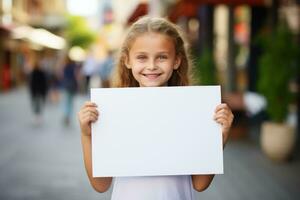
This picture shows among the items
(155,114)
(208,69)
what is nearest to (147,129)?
(155,114)

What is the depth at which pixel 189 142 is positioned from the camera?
2.31 meters

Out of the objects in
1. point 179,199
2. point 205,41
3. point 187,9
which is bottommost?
point 179,199

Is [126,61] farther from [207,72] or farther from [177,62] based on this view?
[207,72]

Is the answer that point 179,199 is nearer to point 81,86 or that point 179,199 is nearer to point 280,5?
point 280,5

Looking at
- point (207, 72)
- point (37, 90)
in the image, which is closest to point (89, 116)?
point (207, 72)

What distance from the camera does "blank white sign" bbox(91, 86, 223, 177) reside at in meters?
2.29

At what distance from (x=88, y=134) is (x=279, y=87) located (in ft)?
21.6

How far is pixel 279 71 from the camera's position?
8.50 m

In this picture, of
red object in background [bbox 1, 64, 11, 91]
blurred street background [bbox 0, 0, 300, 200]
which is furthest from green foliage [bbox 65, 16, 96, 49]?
blurred street background [bbox 0, 0, 300, 200]

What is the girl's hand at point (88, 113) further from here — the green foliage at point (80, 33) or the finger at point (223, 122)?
the green foliage at point (80, 33)

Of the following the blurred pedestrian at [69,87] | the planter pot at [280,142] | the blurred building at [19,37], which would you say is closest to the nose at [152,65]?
the planter pot at [280,142]

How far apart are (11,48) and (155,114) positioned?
108ft

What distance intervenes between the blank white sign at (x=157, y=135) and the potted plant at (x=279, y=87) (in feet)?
20.4

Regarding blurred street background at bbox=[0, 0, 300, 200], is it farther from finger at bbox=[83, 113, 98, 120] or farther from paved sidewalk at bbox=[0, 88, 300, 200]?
finger at bbox=[83, 113, 98, 120]
